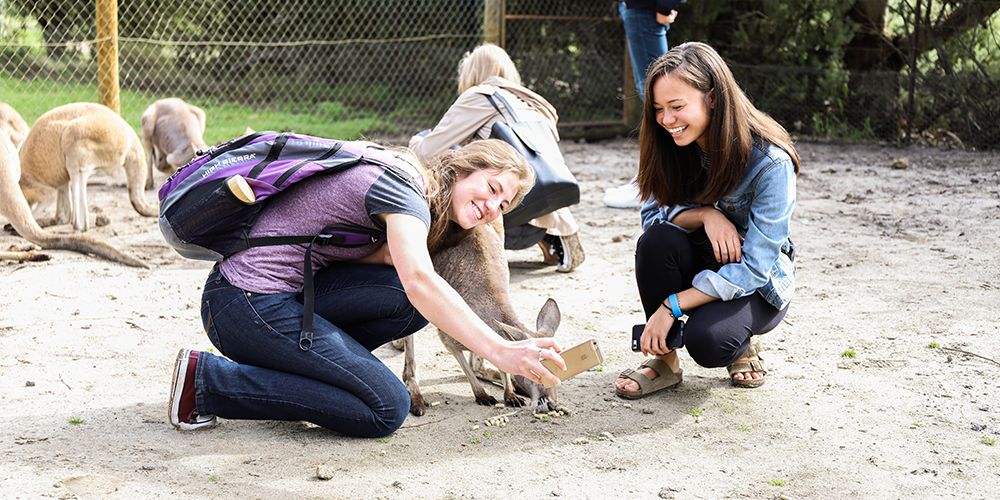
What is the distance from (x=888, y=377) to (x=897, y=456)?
0.69 metres

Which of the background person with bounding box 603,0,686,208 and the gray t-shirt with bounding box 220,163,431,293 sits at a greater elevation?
the background person with bounding box 603,0,686,208

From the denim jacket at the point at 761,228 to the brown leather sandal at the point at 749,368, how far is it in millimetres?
290

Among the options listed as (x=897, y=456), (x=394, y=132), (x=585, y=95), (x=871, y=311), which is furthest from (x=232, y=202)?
(x=585, y=95)

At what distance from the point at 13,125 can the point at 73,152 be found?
896mm

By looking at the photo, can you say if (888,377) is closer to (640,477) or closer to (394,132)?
(640,477)

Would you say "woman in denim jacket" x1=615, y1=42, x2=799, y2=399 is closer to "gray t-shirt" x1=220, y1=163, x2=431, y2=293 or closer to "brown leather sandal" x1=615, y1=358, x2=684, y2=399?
"brown leather sandal" x1=615, y1=358, x2=684, y2=399

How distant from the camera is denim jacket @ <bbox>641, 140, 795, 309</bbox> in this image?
3.14 m

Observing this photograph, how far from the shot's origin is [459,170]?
9.57ft

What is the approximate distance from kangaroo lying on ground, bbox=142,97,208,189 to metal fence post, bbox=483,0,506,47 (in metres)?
2.74

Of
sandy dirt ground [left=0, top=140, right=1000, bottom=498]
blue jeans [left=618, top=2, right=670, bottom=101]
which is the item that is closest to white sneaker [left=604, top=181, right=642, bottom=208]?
blue jeans [left=618, top=2, right=670, bottom=101]

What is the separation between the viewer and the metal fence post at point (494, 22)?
29.1 feet

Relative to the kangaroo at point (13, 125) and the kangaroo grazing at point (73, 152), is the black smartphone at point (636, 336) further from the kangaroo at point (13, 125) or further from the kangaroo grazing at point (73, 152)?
the kangaroo at point (13, 125)

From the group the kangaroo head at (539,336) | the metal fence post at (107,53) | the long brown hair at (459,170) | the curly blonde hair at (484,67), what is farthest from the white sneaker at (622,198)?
the long brown hair at (459,170)

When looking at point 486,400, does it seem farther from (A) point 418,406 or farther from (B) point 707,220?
(B) point 707,220
